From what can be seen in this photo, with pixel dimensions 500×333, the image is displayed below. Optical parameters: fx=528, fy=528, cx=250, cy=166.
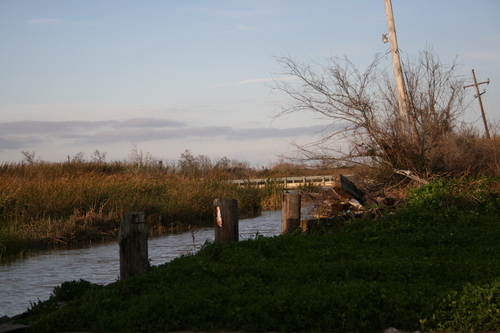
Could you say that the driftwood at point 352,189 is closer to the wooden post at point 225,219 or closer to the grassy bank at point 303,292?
the grassy bank at point 303,292

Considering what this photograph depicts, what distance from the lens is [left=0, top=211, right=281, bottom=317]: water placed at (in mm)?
8852

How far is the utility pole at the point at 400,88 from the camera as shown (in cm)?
1595

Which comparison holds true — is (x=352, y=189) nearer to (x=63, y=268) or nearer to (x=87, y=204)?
(x=63, y=268)

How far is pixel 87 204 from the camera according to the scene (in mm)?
17281

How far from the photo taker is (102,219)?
1652 cm

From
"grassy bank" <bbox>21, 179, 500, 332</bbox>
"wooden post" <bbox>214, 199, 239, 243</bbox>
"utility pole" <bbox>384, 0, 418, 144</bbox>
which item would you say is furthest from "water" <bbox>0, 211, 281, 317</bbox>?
"utility pole" <bbox>384, 0, 418, 144</bbox>

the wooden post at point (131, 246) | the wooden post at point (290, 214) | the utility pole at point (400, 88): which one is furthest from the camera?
the utility pole at point (400, 88)

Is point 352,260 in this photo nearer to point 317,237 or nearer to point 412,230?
A: point 317,237

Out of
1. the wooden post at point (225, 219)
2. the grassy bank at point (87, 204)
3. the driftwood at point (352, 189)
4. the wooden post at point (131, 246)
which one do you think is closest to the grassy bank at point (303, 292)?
the wooden post at point (131, 246)

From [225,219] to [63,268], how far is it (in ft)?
13.4

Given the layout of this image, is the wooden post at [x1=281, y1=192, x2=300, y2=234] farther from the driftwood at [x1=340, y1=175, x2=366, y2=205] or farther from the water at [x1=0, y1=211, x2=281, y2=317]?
the driftwood at [x1=340, y1=175, x2=366, y2=205]

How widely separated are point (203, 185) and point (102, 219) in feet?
21.2

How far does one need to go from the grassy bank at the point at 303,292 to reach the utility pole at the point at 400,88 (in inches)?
283

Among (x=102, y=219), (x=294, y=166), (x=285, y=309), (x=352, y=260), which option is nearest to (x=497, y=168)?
(x=294, y=166)
